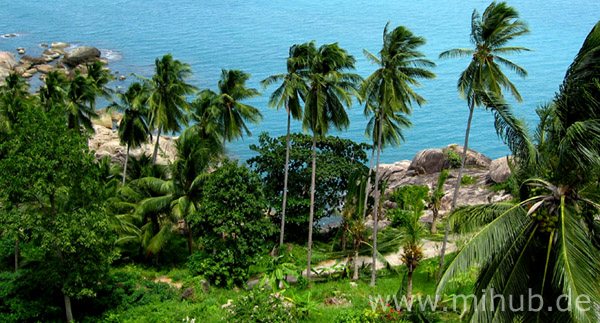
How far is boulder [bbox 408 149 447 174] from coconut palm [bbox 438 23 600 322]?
42.8m

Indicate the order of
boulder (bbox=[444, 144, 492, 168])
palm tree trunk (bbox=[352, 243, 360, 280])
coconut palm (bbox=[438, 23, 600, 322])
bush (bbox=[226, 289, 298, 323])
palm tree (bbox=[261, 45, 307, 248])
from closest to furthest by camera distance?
coconut palm (bbox=[438, 23, 600, 322])
bush (bbox=[226, 289, 298, 323])
palm tree (bbox=[261, 45, 307, 248])
palm tree trunk (bbox=[352, 243, 360, 280])
boulder (bbox=[444, 144, 492, 168])

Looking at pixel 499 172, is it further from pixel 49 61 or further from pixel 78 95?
pixel 49 61

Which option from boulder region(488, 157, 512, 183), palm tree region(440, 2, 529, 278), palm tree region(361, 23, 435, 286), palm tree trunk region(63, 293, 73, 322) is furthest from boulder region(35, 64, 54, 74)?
palm tree region(440, 2, 529, 278)

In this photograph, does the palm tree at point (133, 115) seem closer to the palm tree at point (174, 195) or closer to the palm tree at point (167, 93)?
the palm tree at point (167, 93)

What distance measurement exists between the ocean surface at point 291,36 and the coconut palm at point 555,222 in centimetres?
5591

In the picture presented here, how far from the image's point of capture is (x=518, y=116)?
41.4ft

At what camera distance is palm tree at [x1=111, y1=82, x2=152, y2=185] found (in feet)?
132

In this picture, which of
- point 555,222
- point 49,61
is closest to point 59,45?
point 49,61

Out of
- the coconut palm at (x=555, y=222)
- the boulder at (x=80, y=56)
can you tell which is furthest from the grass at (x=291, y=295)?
the boulder at (x=80, y=56)

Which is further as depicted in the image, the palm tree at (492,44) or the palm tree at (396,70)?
the palm tree at (396,70)

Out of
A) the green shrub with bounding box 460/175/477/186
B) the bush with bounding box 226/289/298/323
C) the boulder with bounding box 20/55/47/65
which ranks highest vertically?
the boulder with bounding box 20/55/47/65

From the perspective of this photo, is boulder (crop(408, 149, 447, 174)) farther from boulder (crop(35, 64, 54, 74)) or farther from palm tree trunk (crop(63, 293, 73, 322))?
boulder (crop(35, 64, 54, 74))

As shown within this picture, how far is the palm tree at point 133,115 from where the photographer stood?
40.1 m

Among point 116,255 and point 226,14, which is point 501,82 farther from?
point 226,14
